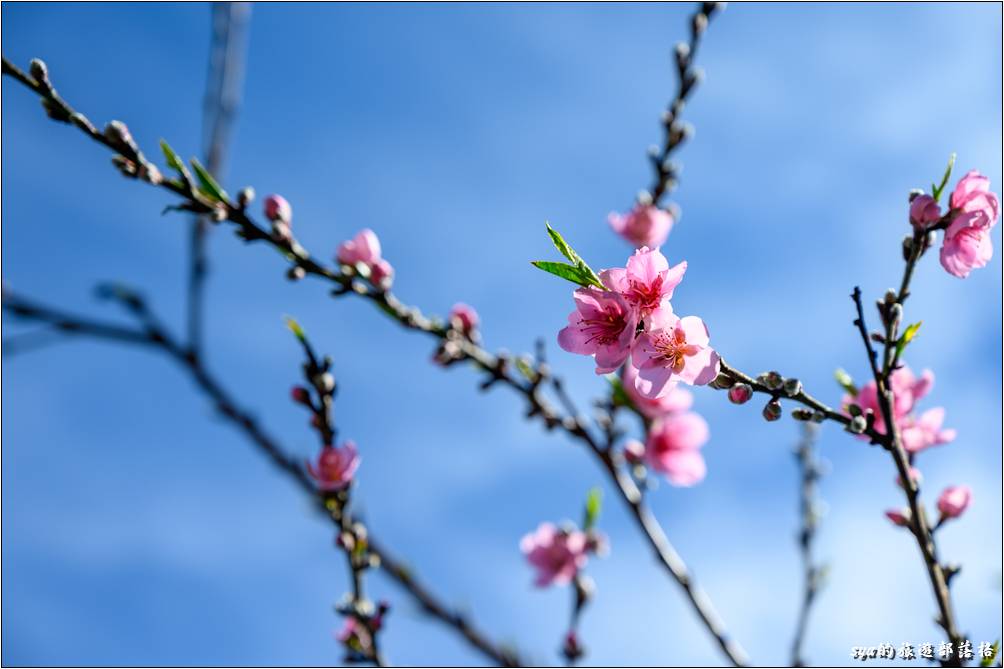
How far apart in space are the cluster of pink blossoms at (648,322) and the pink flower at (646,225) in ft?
4.34

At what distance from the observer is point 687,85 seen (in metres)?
2.62

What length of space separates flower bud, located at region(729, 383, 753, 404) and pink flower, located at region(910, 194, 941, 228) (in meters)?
0.61

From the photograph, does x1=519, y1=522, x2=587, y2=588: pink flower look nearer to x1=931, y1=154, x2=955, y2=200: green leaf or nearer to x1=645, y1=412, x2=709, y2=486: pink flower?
x1=645, y1=412, x2=709, y2=486: pink flower

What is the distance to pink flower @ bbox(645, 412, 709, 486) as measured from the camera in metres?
3.04

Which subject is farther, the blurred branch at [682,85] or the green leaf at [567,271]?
the blurred branch at [682,85]

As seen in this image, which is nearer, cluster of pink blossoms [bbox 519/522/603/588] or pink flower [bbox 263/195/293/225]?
pink flower [bbox 263/195/293/225]

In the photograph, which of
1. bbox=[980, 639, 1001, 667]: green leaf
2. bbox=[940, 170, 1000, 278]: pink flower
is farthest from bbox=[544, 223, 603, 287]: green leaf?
bbox=[980, 639, 1001, 667]: green leaf

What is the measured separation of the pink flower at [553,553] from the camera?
335 cm

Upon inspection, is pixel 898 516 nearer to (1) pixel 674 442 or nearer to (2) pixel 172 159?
(1) pixel 674 442

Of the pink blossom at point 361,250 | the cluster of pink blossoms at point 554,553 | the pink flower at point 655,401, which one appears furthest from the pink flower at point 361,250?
the cluster of pink blossoms at point 554,553

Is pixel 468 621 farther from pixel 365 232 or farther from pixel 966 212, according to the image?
pixel 966 212

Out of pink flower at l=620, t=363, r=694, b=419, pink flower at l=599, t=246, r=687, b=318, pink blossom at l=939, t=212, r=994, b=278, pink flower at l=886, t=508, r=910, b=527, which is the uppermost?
pink flower at l=620, t=363, r=694, b=419

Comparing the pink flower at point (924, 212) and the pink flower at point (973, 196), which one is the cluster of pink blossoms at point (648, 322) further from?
the pink flower at point (973, 196)

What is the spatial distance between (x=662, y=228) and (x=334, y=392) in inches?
56.7
